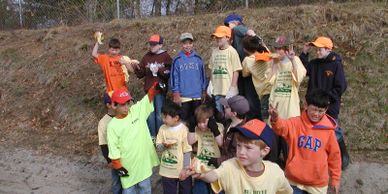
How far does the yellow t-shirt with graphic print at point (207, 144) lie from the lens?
5.03 m

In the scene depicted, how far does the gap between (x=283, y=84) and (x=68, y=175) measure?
3808mm

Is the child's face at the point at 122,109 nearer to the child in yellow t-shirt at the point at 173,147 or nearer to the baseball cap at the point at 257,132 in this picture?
the child in yellow t-shirt at the point at 173,147

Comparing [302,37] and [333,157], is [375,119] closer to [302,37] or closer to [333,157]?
[302,37]

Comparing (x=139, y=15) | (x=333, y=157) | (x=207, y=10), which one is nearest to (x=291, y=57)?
(x=333, y=157)

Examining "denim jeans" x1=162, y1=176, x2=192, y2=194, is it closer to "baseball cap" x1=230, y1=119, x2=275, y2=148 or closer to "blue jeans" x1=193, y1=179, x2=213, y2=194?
"blue jeans" x1=193, y1=179, x2=213, y2=194

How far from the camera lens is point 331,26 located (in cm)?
907

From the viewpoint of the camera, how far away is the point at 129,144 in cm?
514

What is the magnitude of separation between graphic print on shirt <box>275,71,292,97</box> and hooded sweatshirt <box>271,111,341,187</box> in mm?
1285

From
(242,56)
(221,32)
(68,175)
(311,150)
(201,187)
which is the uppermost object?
(221,32)

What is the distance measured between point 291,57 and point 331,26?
4.10 m

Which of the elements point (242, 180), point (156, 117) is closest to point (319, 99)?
point (242, 180)

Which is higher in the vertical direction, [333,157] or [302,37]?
[302,37]

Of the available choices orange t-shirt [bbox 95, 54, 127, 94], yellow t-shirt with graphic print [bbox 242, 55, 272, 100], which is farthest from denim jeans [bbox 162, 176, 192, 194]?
orange t-shirt [bbox 95, 54, 127, 94]

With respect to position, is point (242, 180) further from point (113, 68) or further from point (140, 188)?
point (113, 68)
